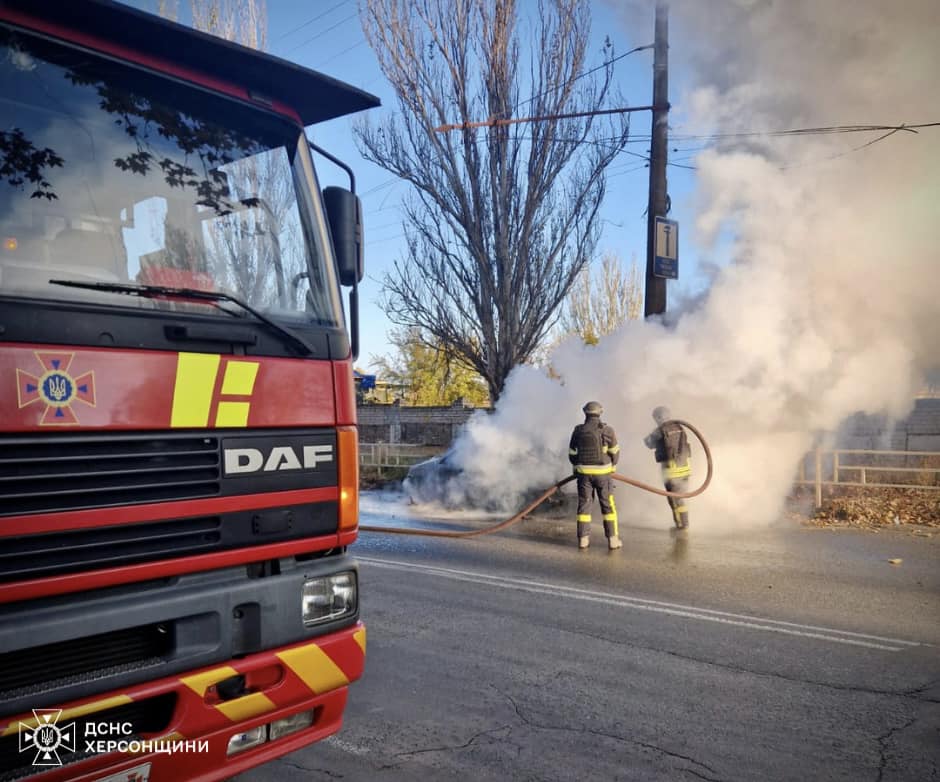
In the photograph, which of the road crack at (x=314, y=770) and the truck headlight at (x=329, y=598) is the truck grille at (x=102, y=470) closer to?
the truck headlight at (x=329, y=598)

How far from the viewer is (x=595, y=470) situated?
8609mm

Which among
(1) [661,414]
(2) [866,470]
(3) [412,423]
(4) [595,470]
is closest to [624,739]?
(4) [595,470]

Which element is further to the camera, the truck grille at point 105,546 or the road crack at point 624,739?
the road crack at point 624,739

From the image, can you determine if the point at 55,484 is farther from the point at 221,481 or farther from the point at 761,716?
the point at 761,716

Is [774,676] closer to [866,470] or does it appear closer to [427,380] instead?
[866,470]

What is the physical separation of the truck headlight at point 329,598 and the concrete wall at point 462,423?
12.4m

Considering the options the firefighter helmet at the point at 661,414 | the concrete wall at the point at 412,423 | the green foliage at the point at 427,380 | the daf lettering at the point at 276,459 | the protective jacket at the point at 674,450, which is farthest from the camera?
the green foliage at the point at 427,380

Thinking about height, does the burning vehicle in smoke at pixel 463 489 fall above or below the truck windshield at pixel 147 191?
below

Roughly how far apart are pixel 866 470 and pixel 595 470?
5.27 metres

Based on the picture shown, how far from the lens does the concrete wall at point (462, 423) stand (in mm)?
13727

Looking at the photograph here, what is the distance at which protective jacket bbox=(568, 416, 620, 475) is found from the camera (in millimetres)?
8609

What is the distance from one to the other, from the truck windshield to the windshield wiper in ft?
0.10

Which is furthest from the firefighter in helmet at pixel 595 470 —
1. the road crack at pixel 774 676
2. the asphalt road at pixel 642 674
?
the road crack at pixel 774 676

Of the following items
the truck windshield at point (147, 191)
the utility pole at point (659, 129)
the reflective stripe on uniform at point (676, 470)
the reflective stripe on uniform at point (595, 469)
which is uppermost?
the utility pole at point (659, 129)
